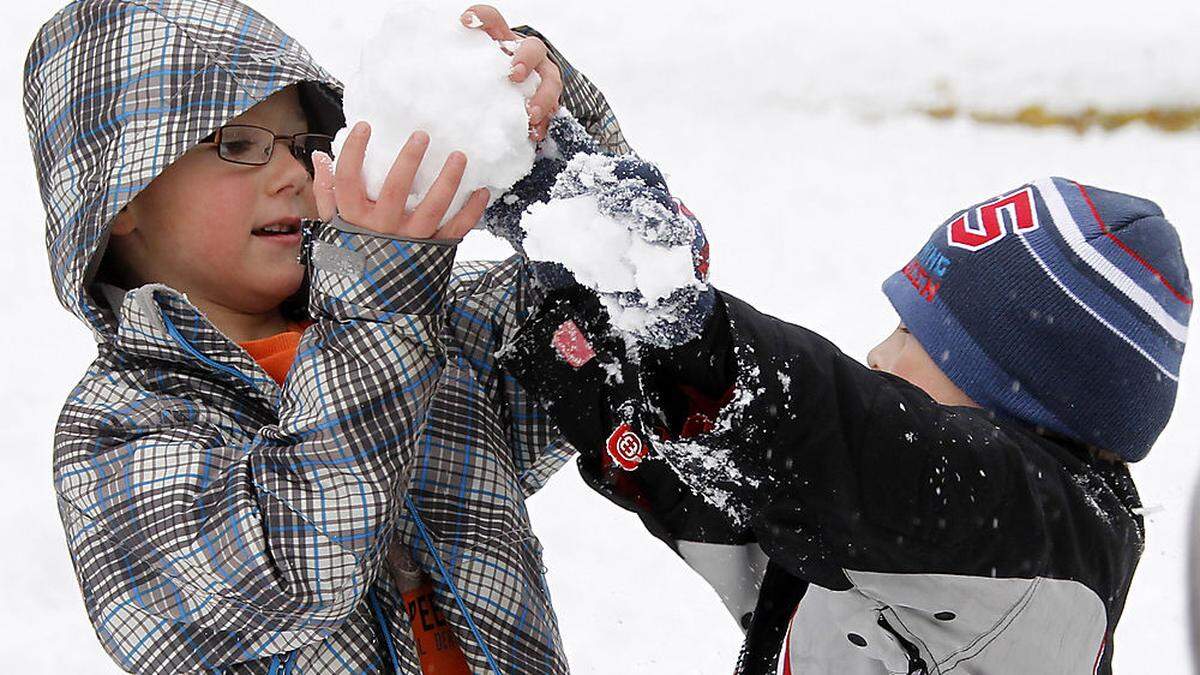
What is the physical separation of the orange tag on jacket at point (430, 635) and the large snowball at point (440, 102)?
0.53m

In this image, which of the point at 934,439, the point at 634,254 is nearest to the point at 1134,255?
the point at 934,439

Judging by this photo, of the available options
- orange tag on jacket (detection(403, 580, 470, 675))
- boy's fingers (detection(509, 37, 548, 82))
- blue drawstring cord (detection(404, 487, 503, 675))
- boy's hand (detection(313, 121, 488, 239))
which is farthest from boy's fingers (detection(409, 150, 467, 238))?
orange tag on jacket (detection(403, 580, 470, 675))

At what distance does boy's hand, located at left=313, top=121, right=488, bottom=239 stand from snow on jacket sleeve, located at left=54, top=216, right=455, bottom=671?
0.01 m

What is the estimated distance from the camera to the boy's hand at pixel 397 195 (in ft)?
3.60

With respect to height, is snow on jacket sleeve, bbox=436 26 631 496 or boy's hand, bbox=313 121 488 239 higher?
boy's hand, bbox=313 121 488 239

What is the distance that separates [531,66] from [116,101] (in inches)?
21.9

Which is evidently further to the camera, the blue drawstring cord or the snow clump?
the blue drawstring cord

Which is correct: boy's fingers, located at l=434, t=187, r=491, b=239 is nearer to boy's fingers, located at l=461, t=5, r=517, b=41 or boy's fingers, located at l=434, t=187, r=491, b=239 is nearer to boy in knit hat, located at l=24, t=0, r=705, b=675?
boy in knit hat, located at l=24, t=0, r=705, b=675

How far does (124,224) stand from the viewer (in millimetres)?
1528

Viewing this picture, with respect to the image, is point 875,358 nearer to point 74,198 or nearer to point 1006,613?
point 1006,613

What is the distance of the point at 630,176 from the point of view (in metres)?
1.07

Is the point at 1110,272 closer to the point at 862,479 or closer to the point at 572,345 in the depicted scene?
the point at 862,479

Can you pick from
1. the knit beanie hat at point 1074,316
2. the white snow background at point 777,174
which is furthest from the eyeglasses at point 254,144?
the white snow background at point 777,174

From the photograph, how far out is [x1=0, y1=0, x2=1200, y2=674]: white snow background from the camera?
2914 mm
